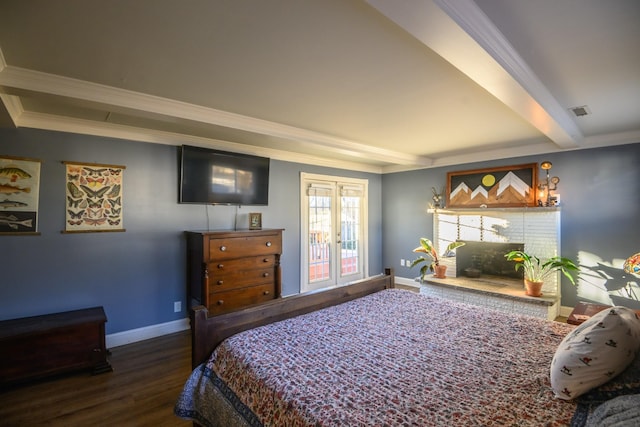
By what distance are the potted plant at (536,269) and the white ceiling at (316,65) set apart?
149cm

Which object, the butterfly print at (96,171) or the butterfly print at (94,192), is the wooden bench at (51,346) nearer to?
the butterfly print at (94,192)

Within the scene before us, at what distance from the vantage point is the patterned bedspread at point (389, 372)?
1138 mm

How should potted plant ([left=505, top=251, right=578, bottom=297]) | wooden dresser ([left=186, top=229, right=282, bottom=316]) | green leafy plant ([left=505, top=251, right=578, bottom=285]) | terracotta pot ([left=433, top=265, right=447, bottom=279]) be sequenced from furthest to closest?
terracotta pot ([left=433, top=265, right=447, bottom=279]), green leafy plant ([left=505, top=251, right=578, bottom=285]), potted plant ([left=505, top=251, right=578, bottom=297]), wooden dresser ([left=186, top=229, right=282, bottom=316])

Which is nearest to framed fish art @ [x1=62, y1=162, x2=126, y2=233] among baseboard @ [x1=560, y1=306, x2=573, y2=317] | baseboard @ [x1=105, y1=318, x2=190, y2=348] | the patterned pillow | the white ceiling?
the white ceiling

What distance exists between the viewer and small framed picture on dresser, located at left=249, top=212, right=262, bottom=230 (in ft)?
13.9

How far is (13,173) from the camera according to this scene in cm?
275

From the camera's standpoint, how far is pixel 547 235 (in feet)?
13.5

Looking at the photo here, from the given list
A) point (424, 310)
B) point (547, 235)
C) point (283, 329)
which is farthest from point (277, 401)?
point (547, 235)

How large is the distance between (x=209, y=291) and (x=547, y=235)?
14.7 feet

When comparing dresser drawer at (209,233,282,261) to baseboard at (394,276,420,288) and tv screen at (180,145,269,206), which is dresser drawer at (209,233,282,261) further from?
baseboard at (394,276,420,288)

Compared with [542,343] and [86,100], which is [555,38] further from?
[86,100]

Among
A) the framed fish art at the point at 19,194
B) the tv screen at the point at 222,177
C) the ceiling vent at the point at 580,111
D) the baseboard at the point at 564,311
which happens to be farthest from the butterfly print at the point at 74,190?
the baseboard at the point at 564,311

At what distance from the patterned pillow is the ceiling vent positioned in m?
2.31

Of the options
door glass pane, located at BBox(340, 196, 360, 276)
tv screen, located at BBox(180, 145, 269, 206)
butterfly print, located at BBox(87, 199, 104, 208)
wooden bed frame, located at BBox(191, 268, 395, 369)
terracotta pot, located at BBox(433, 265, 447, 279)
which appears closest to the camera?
wooden bed frame, located at BBox(191, 268, 395, 369)
